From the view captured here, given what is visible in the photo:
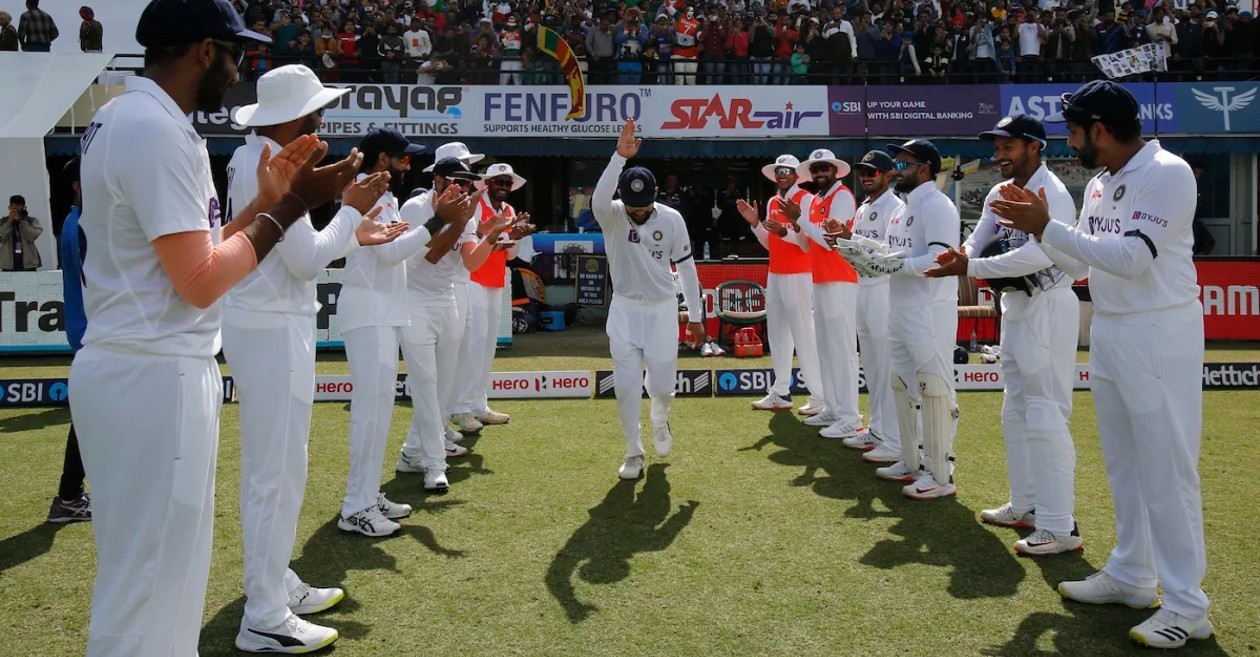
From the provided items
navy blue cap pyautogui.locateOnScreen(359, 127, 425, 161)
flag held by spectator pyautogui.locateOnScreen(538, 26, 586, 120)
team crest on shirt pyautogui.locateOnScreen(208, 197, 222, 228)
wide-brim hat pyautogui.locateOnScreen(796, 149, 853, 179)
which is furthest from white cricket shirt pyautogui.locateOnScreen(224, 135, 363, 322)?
flag held by spectator pyautogui.locateOnScreen(538, 26, 586, 120)

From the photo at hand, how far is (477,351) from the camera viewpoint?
9.21 m

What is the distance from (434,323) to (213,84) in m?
4.24

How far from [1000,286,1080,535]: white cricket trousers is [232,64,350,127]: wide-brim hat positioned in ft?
12.9

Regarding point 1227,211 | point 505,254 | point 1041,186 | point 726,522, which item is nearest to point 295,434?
point 726,522

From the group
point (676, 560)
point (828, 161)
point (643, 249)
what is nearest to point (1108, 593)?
point (676, 560)

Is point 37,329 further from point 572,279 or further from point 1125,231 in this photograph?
point 1125,231

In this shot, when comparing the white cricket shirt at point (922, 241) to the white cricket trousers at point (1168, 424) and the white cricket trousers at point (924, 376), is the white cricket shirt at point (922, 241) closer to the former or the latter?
the white cricket trousers at point (924, 376)

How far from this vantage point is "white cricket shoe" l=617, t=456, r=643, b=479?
23.7 ft

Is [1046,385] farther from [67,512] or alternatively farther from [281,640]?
[67,512]

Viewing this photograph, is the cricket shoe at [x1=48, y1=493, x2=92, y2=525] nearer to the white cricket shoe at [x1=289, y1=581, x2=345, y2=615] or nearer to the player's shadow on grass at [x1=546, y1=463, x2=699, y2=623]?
the white cricket shoe at [x1=289, y1=581, x2=345, y2=615]

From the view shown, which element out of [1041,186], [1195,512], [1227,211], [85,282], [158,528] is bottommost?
[1195,512]

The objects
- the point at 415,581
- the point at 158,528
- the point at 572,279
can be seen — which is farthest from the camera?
the point at 572,279

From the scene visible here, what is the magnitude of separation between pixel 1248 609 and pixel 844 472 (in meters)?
3.25

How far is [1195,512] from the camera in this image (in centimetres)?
425
